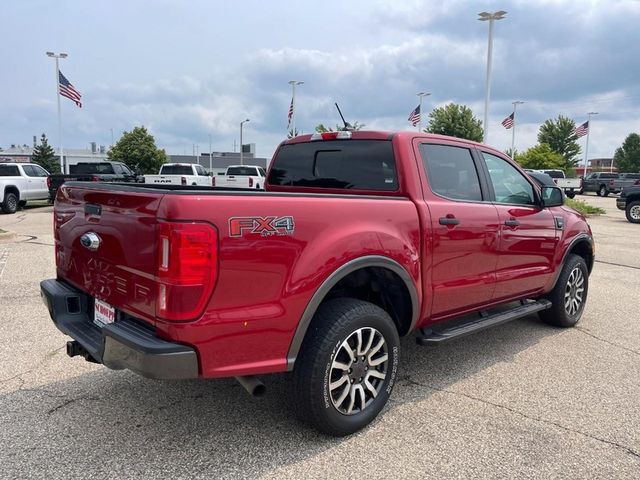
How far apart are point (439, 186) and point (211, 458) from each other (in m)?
2.34

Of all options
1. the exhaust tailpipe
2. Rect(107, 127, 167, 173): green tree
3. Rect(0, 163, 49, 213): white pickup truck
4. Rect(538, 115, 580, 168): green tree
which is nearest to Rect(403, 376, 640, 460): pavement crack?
the exhaust tailpipe

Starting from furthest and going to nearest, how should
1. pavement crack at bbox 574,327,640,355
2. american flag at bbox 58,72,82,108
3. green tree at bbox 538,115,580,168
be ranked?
green tree at bbox 538,115,580,168
american flag at bbox 58,72,82,108
pavement crack at bbox 574,327,640,355

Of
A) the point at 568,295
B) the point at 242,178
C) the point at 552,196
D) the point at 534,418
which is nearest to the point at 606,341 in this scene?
the point at 568,295

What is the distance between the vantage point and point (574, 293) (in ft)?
17.6

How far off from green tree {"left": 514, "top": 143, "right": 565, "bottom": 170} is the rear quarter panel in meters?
51.0

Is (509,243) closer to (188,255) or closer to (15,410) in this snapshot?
(188,255)

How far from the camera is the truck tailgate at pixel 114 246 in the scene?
8.19 feet

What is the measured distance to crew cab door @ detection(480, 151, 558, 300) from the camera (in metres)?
4.24

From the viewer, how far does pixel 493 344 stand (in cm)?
483

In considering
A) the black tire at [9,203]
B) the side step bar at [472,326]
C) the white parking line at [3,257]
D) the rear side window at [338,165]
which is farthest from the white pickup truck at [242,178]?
the side step bar at [472,326]

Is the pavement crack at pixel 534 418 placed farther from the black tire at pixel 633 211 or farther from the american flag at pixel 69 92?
the american flag at pixel 69 92

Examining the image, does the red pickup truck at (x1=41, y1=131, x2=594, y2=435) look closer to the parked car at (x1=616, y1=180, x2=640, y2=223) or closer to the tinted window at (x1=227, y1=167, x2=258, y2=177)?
the parked car at (x1=616, y1=180, x2=640, y2=223)

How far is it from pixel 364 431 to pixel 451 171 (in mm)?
2007

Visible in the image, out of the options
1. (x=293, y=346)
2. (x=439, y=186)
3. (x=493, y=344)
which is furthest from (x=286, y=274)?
(x=493, y=344)
